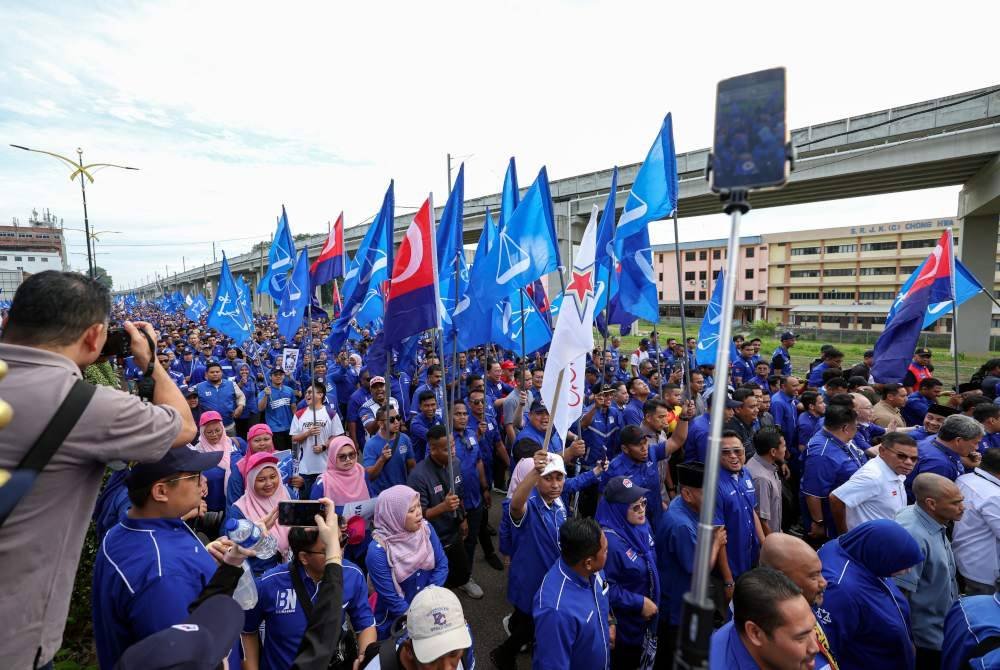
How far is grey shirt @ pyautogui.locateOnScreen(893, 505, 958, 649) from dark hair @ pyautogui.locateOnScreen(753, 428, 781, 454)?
4.74ft

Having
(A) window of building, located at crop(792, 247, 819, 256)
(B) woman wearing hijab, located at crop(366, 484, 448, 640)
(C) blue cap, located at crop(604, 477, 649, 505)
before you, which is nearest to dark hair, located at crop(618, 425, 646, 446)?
(C) blue cap, located at crop(604, 477, 649, 505)

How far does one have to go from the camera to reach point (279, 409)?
851 centimetres

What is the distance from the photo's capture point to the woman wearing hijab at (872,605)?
9.37ft

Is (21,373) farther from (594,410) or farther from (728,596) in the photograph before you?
(594,410)

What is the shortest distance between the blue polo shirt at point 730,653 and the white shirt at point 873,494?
7.99ft

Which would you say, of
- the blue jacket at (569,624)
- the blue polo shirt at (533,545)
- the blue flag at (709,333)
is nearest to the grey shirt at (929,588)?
the blue jacket at (569,624)

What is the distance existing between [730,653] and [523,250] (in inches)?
189

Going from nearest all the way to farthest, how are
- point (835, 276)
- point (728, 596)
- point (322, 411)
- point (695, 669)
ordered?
point (695, 669) → point (728, 596) → point (322, 411) → point (835, 276)

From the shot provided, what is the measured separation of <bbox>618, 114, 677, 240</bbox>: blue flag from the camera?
20.1 ft

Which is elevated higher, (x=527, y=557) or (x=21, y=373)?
(x=21, y=373)

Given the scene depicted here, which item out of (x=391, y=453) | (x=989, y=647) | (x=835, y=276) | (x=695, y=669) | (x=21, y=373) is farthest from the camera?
(x=835, y=276)

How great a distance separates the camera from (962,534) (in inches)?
150

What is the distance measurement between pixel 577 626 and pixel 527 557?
1.09 m

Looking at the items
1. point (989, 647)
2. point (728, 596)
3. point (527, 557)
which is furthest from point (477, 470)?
point (989, 647)
